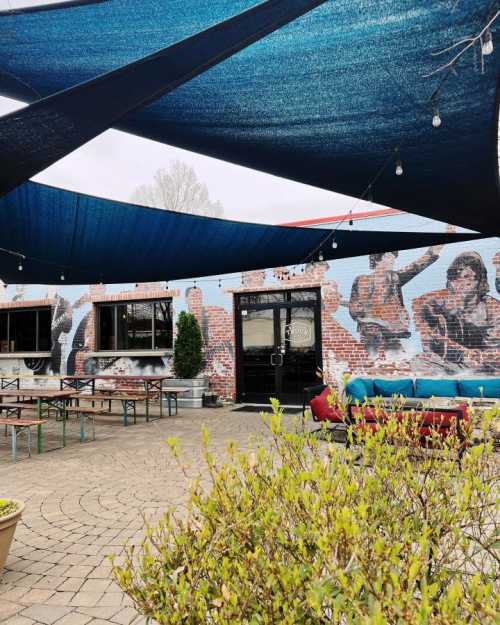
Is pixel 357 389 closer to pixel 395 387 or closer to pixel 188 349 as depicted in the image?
pixel 395 387

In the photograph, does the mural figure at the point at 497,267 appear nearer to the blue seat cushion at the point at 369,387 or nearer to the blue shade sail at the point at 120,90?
the blue seat cushion at the point at 369,387

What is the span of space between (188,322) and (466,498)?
8.18m

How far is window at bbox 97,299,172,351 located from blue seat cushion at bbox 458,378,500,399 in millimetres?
5871

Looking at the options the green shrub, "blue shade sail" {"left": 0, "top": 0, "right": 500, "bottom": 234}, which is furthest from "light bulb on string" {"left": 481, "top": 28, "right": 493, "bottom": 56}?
→ the green shrub

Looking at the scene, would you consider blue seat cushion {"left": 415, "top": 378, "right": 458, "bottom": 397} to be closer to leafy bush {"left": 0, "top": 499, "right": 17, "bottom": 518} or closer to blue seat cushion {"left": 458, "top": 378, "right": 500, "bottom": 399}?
blue seat cushion {"left": 458, "top": 378, "right": 500, "bottom": 399}

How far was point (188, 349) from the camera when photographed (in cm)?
891

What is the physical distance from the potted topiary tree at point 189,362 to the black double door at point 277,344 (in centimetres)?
→ 81

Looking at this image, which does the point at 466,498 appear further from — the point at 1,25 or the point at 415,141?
the point at 1,25

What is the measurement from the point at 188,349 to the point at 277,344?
5.91ft

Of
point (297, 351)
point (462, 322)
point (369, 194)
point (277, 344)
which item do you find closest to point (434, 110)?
point (369, 194)

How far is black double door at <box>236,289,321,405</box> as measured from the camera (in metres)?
8.58

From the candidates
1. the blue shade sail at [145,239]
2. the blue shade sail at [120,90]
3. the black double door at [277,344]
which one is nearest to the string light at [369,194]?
the blue shade sail at [145,239]

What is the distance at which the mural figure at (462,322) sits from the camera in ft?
22.9

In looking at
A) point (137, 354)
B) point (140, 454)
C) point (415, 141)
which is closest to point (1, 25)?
point (415, 141)
